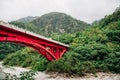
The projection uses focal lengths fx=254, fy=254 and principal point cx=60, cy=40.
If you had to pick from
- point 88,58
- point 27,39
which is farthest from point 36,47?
point 88,58

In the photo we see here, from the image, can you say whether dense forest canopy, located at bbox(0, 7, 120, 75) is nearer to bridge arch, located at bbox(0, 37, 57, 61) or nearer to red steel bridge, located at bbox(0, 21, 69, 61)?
bridge arch, located at bbox(0, 37, 57, 61)

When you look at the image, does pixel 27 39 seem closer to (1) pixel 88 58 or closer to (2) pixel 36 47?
(2) pixel 36 47

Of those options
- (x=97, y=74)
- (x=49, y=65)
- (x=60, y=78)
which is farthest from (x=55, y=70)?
(x=97, y=74)

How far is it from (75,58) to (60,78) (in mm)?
7365

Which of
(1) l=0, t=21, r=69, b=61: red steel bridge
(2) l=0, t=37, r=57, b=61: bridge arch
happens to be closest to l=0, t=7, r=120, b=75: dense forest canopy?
(2) l=0, t=37, r=57, b=61: bridge arch

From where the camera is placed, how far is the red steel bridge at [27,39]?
1001 inches

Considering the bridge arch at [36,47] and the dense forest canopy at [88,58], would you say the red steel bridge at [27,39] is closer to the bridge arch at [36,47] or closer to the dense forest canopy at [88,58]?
the bridge arch at [36,47]

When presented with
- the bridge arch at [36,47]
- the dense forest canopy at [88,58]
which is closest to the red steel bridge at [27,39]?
the bridge arch at [36,47]

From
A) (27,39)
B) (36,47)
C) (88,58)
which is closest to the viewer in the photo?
(27,39)

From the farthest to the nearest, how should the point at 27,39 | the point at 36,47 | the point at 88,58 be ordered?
the point at 88,58 < the point at 36,47 < the point at 27,39

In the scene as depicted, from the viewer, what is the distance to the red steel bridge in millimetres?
25438

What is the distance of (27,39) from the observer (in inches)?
1238

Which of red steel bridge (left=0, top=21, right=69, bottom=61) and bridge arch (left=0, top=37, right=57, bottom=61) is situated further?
bridge arch (left=0, top=37, right=57, bottom=61)

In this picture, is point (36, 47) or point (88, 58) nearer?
point (36, 47)
